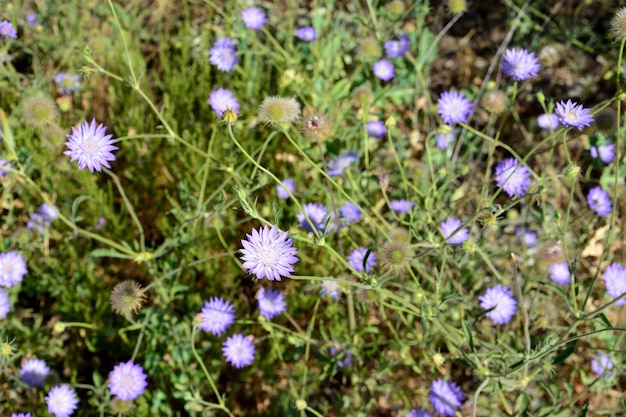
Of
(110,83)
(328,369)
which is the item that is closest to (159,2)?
(110,83)

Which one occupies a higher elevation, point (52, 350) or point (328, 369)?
point (52, 350)

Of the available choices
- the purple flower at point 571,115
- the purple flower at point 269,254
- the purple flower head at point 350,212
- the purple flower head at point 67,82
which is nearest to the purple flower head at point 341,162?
the purple flower head at point 350,212

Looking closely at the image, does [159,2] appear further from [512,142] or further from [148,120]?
[512,142]

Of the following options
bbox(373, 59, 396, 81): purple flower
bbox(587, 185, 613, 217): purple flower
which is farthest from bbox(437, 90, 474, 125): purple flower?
bbox(587, 185, 613, 217): purple flower

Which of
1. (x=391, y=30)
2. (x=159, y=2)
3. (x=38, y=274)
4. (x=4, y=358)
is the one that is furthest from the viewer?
(x=159, y=2)

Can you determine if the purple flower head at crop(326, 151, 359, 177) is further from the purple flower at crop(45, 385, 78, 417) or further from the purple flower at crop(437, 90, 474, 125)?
the purple flower at crop(45, 385, 78, 417)

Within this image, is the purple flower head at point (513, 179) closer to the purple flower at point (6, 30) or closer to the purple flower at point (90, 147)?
the purple flower at point (90, 147)

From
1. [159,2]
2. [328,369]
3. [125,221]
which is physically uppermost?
[159,2]
